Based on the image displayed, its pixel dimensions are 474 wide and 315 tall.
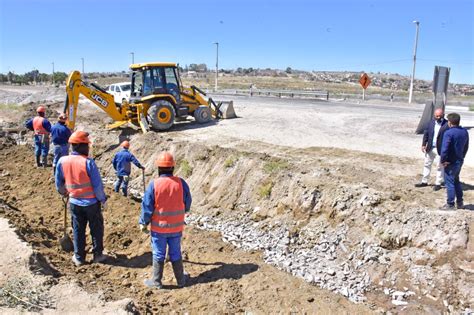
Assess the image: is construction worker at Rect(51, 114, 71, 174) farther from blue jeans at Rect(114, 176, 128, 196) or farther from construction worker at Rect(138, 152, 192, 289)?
construction worker at Rect(138, 152, 192, 289)

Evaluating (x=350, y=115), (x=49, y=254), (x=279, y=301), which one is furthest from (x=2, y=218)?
(x=350, y=115)

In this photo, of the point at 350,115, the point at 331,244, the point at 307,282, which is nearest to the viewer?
the point at 307,282

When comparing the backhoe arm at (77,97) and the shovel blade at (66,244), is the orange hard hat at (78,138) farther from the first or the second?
the backhoe arm at (77,97)

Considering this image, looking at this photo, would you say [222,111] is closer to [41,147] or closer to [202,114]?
[202,114]

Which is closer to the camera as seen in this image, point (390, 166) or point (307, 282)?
point (307, 282)

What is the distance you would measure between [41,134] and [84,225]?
739 centimetres

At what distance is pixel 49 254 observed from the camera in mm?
6867

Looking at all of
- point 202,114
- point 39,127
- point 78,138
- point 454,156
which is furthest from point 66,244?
point 202,114

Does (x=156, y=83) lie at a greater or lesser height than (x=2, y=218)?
greater

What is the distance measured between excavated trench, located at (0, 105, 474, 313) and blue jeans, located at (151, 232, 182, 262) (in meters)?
0.59

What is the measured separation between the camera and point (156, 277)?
20.1 ft

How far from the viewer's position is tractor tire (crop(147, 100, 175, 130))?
15.6 m

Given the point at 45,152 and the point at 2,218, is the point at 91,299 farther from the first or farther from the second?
the point at 45,152

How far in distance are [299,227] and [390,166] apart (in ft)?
11.5
